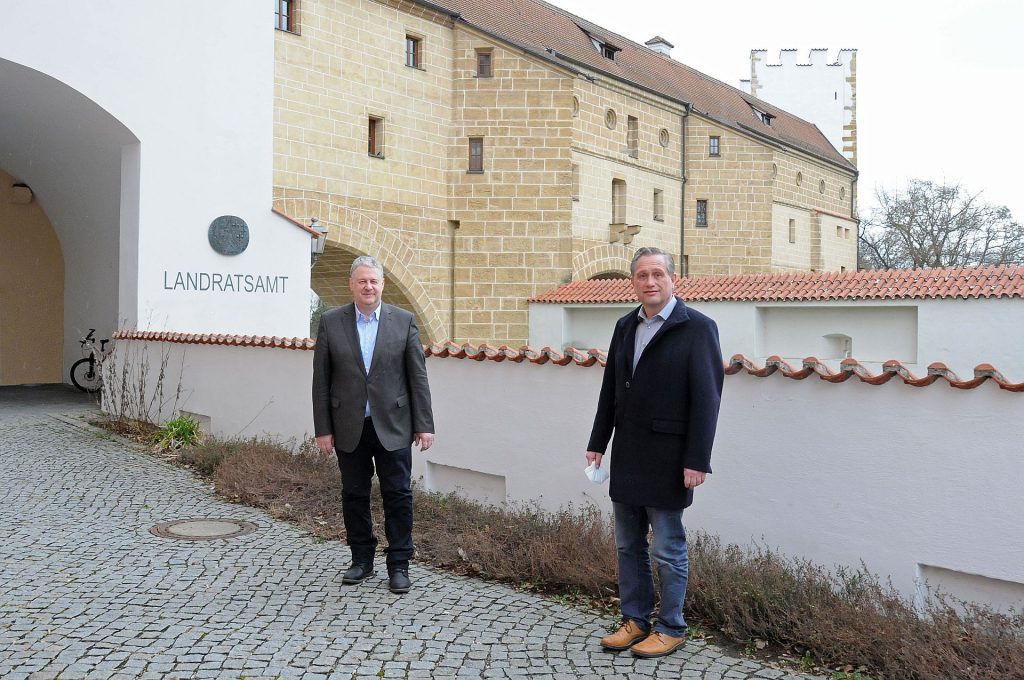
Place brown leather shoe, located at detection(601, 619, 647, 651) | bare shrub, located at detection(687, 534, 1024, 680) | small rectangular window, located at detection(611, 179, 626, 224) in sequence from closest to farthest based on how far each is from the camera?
bare shrub, located at detection(687, 534, 1024, 680)
brown leather shoe, located at detection(601, 619, 647, 651)
small rectangular window, located at detection(611, 179, 626, 224)

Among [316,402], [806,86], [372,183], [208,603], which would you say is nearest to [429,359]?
[316,402]

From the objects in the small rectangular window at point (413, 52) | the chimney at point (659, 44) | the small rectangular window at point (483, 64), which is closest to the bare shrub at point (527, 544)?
the small rectangular window at point (413, 52)

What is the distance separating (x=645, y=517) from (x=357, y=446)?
1703 mm

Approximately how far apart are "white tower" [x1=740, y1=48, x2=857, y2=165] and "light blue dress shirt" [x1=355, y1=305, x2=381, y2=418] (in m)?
49.3

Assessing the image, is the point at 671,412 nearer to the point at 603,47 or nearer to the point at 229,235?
the point at 229,235

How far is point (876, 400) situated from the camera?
199 inches

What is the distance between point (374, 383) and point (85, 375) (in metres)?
13.6

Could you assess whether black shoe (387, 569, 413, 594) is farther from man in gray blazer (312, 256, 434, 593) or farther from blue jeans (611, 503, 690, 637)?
blue jeans (611, 503, 690, 637)

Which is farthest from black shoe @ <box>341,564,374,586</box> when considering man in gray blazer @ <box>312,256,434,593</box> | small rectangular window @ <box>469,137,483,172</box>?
small rectangular window @ <box>469,137,483,172</box>

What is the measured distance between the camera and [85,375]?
1720 centimetres

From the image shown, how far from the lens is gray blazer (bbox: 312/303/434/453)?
532cm

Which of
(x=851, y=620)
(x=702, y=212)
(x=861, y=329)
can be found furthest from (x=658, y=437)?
(x=702, y=212)

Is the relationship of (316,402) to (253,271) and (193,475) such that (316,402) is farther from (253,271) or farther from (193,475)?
(253,271)

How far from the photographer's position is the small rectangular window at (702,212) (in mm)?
35281
